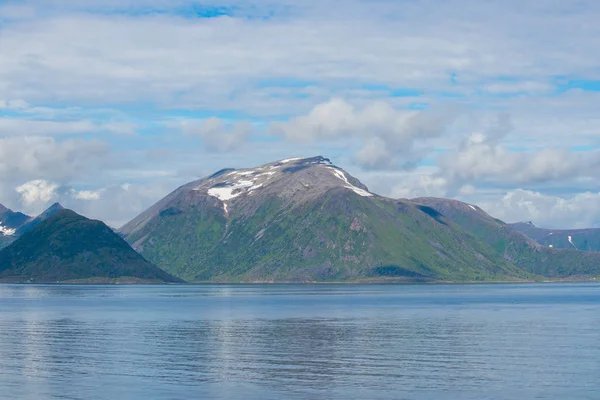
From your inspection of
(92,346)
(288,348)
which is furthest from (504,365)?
(92,346)

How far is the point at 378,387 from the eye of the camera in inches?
3305

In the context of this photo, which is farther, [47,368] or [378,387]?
[47,368]

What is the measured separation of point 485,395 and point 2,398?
46.3 metres

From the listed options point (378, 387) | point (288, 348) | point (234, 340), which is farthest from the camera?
point (234, 340)

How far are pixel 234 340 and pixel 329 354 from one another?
27.2 metres

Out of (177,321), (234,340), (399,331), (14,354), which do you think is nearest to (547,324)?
(399,331)

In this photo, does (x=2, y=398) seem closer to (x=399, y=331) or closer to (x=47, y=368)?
(x=47, y=368)

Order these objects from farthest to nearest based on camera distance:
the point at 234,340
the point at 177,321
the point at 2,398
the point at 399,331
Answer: the point at 177,321
the point at 399,331
the point at 234,340
the point at 2,398

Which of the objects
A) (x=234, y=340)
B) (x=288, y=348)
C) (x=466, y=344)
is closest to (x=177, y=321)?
(x=234, y=340)

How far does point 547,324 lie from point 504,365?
69850mm

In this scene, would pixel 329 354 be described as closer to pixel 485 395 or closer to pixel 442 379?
pixel 442 379

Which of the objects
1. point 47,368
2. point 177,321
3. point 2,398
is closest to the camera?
point 2,398

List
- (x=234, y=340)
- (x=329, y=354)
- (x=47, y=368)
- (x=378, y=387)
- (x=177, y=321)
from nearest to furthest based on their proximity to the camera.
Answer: (x=378, y=387) → (x=47, y=368) → (x=329, y=354) → (x=234, y=340) → (x=177, y=321)

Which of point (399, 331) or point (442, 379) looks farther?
point (399, 331)
